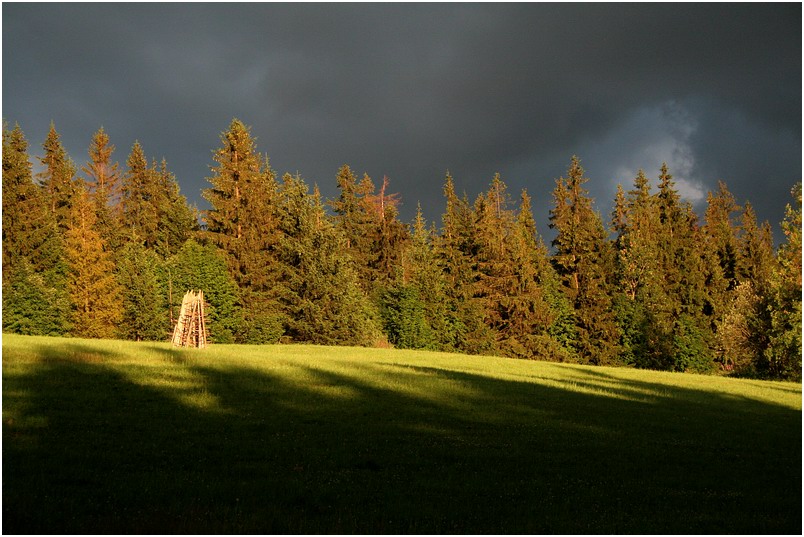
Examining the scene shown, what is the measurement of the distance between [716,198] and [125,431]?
10245 centimetres

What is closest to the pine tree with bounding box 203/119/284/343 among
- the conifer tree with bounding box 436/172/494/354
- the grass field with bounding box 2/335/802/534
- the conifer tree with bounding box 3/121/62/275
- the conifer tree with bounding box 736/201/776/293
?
the conifer tree with bounding box 3/121/62/275

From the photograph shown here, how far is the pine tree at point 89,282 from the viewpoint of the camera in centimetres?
5759

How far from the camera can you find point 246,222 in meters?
69.2

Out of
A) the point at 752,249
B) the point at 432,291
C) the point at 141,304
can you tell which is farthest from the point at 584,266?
the point at 141,304

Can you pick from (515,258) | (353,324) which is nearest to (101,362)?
(353,324)

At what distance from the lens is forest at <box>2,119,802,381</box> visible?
194 feet

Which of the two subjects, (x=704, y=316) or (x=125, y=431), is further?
(x=704, y=316)

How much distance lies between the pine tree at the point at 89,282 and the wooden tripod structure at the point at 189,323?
26.6 metres

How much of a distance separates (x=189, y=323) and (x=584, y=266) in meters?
57.2

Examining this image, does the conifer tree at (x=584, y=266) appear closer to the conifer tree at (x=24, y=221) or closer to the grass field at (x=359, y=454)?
the grass field at (x=359, y=454)

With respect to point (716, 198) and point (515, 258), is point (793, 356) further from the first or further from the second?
point (716, 198)

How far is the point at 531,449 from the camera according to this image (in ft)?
52.3

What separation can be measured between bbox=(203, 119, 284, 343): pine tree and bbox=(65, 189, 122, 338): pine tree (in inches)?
472

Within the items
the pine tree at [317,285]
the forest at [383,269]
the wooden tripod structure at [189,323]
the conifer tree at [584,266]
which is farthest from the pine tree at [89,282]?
the conifer tree at [584,266]
